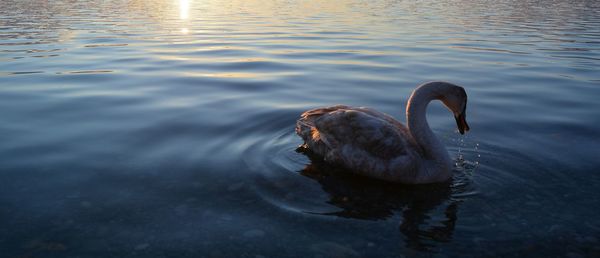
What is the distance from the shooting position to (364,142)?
26.7 feet

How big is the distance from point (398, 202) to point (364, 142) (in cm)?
122

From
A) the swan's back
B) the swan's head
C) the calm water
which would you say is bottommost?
the calm water

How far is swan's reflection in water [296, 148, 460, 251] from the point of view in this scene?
6.31 m

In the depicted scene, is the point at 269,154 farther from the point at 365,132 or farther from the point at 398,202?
the point at 398,202

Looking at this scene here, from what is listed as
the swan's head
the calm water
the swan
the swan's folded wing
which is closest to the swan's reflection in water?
the calm water

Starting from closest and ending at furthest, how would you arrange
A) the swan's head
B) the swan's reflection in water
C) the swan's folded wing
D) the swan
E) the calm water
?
the calm water → the swan's reflection in water → the swan → the swan's folded wing → the swan's head

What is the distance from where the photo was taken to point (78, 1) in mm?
47844

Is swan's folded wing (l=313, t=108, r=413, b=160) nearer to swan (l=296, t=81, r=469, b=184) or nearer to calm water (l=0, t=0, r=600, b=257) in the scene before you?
swan (l=296, t=81, r=469, b=184)

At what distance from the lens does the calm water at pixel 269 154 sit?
618 centimetres

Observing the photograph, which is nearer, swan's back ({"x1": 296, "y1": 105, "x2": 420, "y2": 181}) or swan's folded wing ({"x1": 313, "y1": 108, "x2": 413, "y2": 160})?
swan's back ({"x1": 296, "y1": 105, "x2": 420, "y2": 181})

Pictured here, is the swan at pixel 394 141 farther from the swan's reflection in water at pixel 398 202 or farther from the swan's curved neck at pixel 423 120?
the swan's reflection in water at pixel 398 202

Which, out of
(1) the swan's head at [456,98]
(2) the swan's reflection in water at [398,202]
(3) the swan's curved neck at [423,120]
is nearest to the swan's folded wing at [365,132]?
(3) the swan's curved neck at [423,120]

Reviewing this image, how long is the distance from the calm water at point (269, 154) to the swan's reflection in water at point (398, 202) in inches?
1.0

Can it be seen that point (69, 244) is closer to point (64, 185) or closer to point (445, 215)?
point (64, 185)
